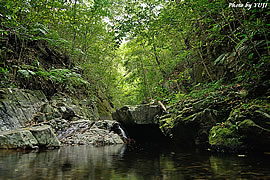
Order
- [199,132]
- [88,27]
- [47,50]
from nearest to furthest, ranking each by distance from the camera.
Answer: [199,132], [88,27], [47,50]

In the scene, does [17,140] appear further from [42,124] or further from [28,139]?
[42,124]

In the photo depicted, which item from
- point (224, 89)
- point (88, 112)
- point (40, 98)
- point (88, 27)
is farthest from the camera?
point (88, 112)

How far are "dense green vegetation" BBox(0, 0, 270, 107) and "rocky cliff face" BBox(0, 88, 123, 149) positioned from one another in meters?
0.74

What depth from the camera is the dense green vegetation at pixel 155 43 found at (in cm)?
511

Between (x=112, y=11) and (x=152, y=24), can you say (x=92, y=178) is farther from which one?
(x=112, y=11)

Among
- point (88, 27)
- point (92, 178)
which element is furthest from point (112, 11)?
point (92, 178)

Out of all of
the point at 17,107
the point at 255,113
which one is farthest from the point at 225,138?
the point at 17,107

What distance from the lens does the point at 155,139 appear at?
1087cm

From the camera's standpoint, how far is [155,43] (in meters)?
9.02

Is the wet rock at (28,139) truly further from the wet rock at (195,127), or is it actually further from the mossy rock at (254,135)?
the mossy rock at (254,135)

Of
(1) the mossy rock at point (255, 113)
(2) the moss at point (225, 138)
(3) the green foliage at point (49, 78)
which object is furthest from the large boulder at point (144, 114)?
(1) the mossy rock at point (255, 113)

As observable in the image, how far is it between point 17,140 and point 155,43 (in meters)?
6.83

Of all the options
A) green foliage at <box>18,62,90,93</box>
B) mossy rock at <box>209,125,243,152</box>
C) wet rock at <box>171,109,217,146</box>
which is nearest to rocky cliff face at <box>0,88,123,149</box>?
green foliage at <box>18,62,90,93</box>

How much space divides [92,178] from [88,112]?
11.0 metres
